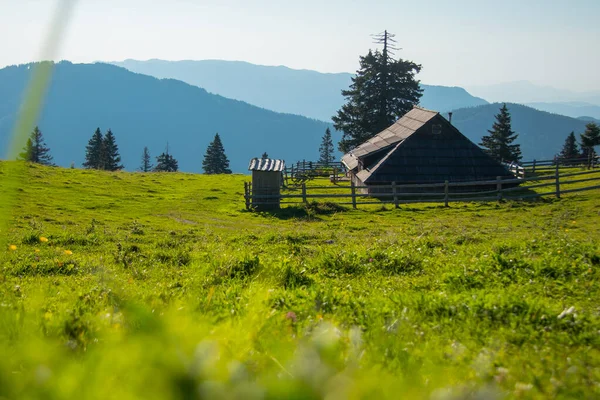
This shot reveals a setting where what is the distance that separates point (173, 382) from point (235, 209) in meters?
27.2

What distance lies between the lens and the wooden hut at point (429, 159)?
3441 cm

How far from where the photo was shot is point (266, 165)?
29844 mm

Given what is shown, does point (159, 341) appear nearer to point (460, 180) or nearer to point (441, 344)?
point (441, 344)

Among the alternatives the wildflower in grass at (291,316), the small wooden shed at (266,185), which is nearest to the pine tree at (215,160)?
the small wooden shed at (266,185)

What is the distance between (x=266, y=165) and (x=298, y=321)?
25.5 metres

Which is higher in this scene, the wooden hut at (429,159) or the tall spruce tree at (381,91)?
the tall spruce tree at (381,91)

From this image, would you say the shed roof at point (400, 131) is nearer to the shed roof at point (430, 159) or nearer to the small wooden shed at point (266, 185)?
the shed roof at point (430, 159)

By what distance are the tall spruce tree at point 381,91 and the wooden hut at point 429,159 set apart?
2271 cm

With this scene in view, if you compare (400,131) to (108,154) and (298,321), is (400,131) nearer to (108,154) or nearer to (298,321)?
(298,321)

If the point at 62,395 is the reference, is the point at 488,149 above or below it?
above

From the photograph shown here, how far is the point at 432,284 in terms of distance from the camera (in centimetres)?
714

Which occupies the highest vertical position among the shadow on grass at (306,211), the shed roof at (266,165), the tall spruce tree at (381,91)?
the tall spruce tree at (381,91)

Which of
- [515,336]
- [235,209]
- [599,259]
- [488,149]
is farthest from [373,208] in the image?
[488,149]

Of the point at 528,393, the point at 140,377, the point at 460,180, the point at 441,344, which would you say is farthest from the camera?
the point at 460,180
